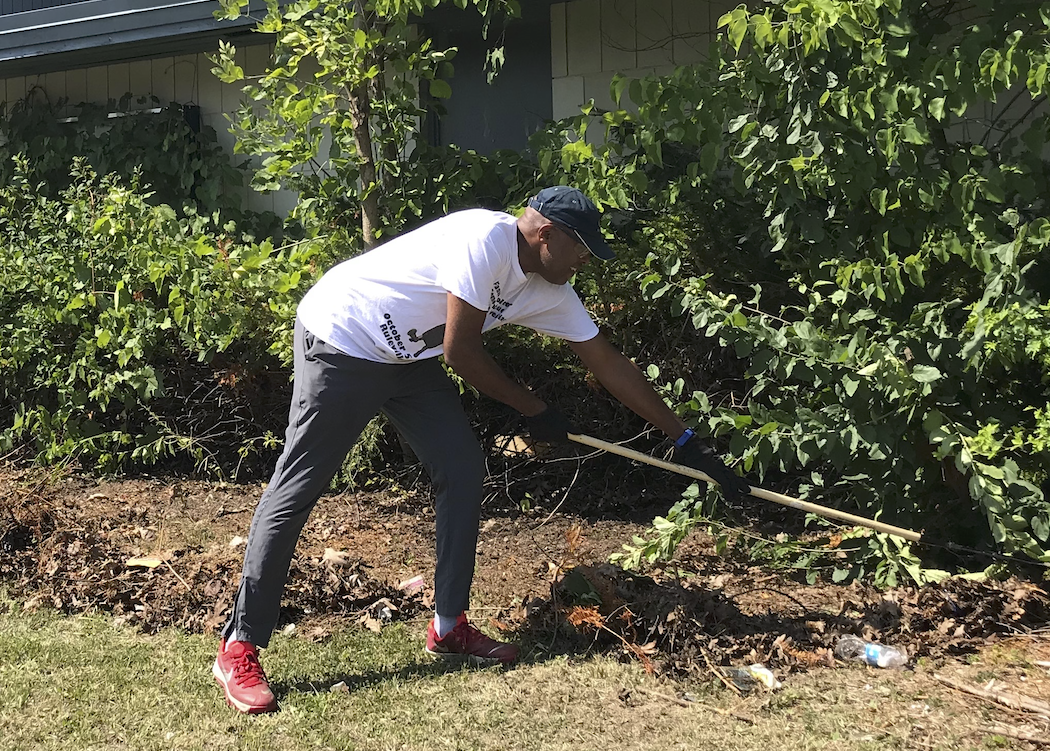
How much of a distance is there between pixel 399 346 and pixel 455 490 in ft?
1.92

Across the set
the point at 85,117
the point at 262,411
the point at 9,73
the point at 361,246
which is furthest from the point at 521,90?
the point at 9,73

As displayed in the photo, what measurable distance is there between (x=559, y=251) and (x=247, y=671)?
175 cm

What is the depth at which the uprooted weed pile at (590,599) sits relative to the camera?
12.6 feet

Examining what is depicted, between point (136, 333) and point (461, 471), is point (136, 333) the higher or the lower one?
the higher one

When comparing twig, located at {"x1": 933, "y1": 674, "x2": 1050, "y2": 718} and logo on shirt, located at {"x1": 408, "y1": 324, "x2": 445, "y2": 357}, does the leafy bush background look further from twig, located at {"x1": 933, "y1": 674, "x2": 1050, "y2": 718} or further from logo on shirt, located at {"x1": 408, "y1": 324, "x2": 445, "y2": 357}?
logo on shirt, located at {"x1": 408, "y1": 324, "x2": 445, "y2": 357}

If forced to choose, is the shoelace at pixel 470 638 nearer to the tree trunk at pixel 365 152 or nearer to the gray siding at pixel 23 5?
the tree trunk at pixel 365 152

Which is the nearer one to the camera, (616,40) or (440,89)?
(440,89)

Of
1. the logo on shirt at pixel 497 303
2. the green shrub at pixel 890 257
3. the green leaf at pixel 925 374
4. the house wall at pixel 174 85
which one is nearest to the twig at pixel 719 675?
the green shrub at pixel 890 257

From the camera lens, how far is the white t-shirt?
353cm

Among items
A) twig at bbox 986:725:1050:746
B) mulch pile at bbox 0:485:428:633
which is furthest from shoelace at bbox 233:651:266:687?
twig at bbox 986:725:1050:746

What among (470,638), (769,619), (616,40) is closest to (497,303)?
(470,638)

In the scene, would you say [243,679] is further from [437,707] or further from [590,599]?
[590,599]

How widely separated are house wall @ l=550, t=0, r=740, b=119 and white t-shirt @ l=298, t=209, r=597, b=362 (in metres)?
3.35

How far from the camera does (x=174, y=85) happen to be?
8789 millimetres
